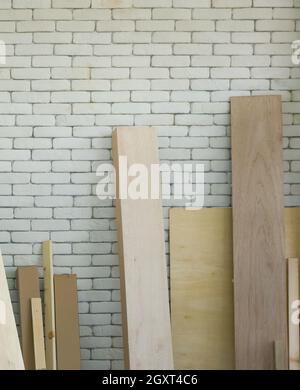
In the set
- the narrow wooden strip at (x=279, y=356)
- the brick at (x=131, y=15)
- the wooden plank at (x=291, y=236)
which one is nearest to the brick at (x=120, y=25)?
the brick at (x=131, y=15)

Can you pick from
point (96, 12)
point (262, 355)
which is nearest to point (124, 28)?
point (96, 12)

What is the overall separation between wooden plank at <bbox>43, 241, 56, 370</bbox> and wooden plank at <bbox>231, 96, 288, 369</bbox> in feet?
3.57

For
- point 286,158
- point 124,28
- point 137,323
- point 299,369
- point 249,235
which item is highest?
point 124,28

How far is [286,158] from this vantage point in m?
4.59

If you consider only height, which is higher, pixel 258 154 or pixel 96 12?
pixel 96 12

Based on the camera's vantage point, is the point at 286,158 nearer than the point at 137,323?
No

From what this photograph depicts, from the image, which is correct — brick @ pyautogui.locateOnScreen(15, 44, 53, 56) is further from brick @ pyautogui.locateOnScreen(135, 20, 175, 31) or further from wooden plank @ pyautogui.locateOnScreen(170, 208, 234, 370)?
wooden plank @ pyautogui.locateOnScreen(170, 208, 234, 370)

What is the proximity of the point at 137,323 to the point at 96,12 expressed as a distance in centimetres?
188

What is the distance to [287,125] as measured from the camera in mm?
4582

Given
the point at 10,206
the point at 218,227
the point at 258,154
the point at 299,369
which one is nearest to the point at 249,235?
the point at 218,227

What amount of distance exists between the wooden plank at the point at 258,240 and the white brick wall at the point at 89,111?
0.72 feet

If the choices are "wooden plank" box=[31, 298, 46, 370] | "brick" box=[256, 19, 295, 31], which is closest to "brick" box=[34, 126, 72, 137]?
"wooden plank" box=[31, 298, 46, 370]

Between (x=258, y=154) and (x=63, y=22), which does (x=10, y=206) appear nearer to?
(x=63, y=22)

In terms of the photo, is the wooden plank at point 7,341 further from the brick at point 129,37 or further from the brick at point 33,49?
the brick at point 129,37
